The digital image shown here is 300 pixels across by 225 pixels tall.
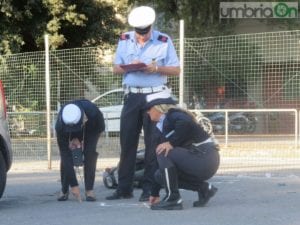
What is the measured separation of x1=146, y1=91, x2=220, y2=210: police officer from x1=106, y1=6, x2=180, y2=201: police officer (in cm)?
57

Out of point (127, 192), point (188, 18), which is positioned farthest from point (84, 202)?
point (188, 18)

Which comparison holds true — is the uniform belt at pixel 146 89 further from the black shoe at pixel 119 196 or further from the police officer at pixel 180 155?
the black shoe at pixel 119 196

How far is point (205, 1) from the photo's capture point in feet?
79.8

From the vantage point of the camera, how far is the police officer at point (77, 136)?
8.00 meters

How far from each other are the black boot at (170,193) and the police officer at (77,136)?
1203 millimetres

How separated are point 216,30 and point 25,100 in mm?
10112

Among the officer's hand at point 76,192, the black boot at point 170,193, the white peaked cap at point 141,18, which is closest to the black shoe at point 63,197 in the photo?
the officer's hand at point 76,192

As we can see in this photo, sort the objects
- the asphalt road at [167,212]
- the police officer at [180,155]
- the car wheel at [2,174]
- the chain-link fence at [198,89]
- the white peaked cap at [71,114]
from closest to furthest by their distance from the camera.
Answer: the asphalt road at [167,212] → the police officer at [180,155] → the white peaked cap at [71,114] → the car wheel at [2,174] → the chain-link fence at [198,89]

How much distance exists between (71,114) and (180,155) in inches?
54.4

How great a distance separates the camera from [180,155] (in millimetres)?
7461

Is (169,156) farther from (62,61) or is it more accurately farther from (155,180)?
(62,61)

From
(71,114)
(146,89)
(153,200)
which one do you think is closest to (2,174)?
(71,114)

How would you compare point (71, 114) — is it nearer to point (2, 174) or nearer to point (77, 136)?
point (77, 136)

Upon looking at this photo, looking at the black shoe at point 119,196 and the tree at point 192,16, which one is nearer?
the black shoe at point 119,196
